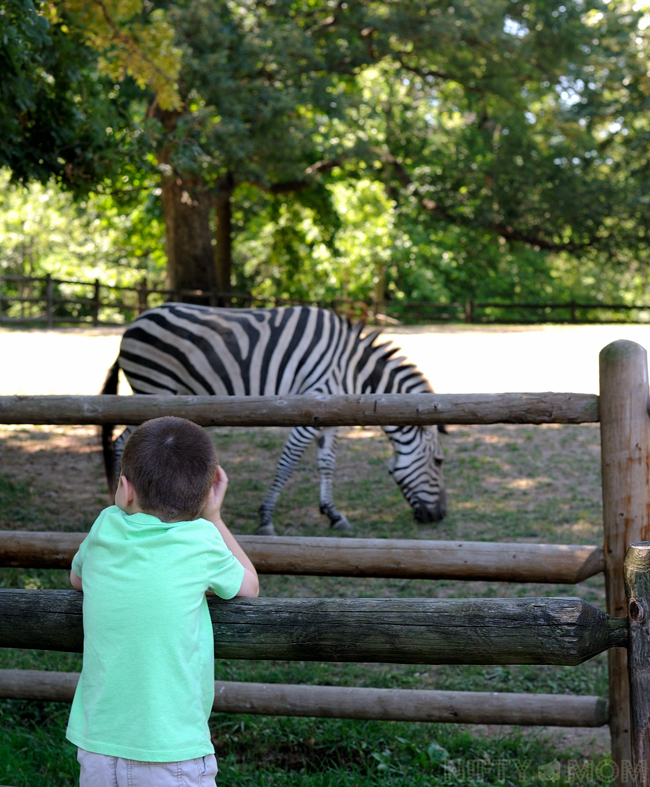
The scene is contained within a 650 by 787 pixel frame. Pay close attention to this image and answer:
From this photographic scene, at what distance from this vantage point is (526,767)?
306 centimetres

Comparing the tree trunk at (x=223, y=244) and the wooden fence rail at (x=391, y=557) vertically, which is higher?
the tree trunk at (x=223, y=244)

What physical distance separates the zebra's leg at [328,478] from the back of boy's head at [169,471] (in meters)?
4.55

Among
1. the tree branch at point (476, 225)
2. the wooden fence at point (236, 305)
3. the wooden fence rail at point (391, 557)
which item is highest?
the tree branch at point (476, 225)

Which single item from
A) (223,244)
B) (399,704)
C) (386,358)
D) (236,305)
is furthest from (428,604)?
(236,305)

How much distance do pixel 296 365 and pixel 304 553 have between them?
3732 mm

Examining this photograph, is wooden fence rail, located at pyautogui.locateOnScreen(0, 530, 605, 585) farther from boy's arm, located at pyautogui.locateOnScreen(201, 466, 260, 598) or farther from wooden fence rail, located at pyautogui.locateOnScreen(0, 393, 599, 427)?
boy's arm, located at pyautogui.locateOnScreen(201, 466, 260, 598)

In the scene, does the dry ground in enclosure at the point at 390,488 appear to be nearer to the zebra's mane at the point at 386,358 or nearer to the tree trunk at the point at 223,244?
the zebra's mane at the point at 386,358

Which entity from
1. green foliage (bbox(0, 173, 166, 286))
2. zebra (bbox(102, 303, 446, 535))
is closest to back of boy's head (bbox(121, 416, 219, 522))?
zebra (bbox(102, 303, 446, 535))

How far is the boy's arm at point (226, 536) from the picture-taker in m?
1.92

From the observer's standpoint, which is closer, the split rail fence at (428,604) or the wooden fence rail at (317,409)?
the split rail fence at (428,604)

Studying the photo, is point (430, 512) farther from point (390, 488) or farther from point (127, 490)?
point (127, 490)

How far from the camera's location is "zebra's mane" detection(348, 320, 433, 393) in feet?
21.4

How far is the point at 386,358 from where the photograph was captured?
22.0ft

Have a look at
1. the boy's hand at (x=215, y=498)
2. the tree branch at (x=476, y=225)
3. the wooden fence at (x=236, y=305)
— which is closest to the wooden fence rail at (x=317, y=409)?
the boy's hand at (x=215, y=498)
